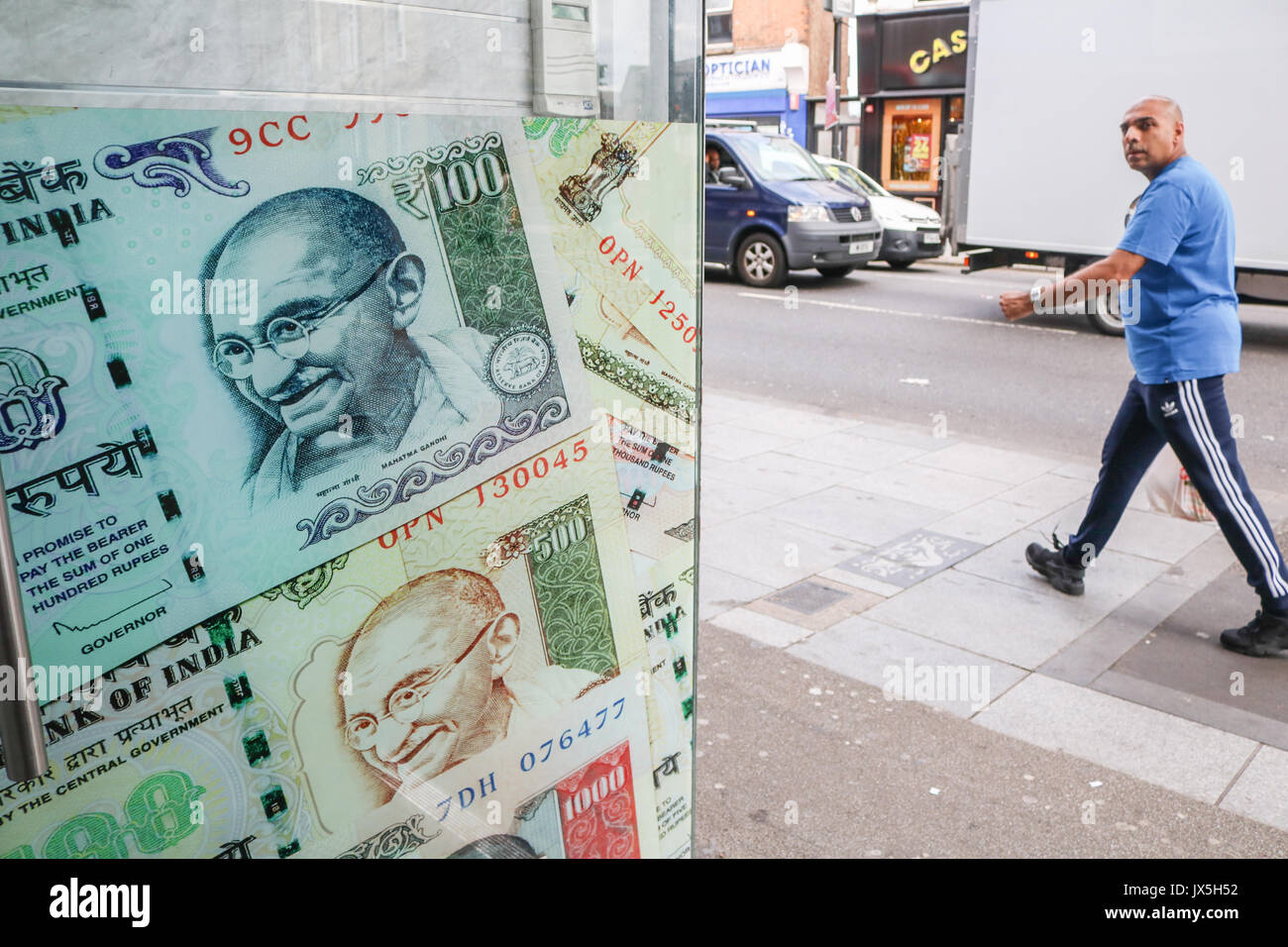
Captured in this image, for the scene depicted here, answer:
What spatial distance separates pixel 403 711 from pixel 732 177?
1458 cm

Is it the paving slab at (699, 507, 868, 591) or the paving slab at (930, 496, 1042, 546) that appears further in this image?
the paving slab at (930, 496, 1042, 546)

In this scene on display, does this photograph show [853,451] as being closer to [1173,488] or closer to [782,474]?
[782,474]

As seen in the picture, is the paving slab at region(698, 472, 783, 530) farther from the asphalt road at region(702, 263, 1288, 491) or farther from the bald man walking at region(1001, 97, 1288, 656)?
the bald man walking at region(1001, 97, 1288, 656)

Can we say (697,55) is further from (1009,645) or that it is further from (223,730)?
(1009,645)

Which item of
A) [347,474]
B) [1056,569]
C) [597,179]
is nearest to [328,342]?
[347,474]

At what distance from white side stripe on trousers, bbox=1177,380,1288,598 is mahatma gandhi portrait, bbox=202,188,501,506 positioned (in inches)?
136

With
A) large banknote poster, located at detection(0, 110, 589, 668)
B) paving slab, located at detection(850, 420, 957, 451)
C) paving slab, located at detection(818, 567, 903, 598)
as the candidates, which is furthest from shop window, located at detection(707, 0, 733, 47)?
large banknote poster, located at detection(0, 110, 589, 668)

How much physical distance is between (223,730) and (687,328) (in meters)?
1.16

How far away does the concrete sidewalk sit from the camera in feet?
12.6

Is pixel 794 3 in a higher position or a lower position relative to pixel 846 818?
higher

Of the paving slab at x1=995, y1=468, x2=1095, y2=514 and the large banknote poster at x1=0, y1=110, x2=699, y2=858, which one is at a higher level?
the large banknote poster at x1=0, y1=110, x2=699, y2=858

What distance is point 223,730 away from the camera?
1.81 meters

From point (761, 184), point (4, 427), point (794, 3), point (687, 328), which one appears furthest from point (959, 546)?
point (794, 3)

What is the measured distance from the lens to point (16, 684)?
1.34m
